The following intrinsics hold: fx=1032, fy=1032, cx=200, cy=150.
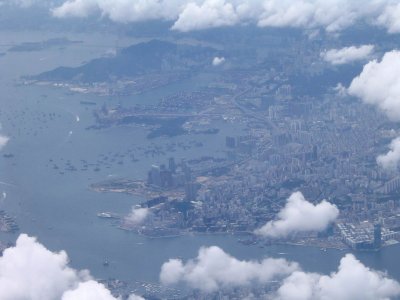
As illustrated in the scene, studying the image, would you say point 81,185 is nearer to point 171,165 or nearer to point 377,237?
point 171,165

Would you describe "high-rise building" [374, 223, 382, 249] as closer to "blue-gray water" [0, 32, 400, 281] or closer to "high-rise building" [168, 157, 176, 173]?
"blue-gray water" [0, 32, 400, 281]

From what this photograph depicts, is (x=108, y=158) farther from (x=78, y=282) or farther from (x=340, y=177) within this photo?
(x=78, y=282)

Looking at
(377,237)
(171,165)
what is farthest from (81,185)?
(377,237)

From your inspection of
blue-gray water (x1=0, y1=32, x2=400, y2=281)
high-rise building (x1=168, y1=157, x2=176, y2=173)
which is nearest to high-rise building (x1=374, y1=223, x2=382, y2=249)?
blue-gray water (x1=0, y1=32, x2=400, y2=281)

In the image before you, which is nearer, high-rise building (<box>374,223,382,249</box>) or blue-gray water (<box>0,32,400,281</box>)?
blue-gray water (<box>0,32,400,281</box>)

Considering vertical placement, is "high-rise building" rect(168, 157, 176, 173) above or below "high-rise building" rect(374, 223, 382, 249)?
above

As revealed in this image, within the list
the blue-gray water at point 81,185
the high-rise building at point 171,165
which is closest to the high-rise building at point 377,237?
the blue-gray water at point 81,185

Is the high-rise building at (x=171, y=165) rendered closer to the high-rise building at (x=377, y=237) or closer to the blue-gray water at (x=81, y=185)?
the blue-gray water at (x=81, y=185)

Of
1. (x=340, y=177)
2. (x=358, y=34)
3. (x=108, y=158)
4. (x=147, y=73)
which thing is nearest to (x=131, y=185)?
(x=108, y=158)

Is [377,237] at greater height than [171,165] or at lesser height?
→ lesser
